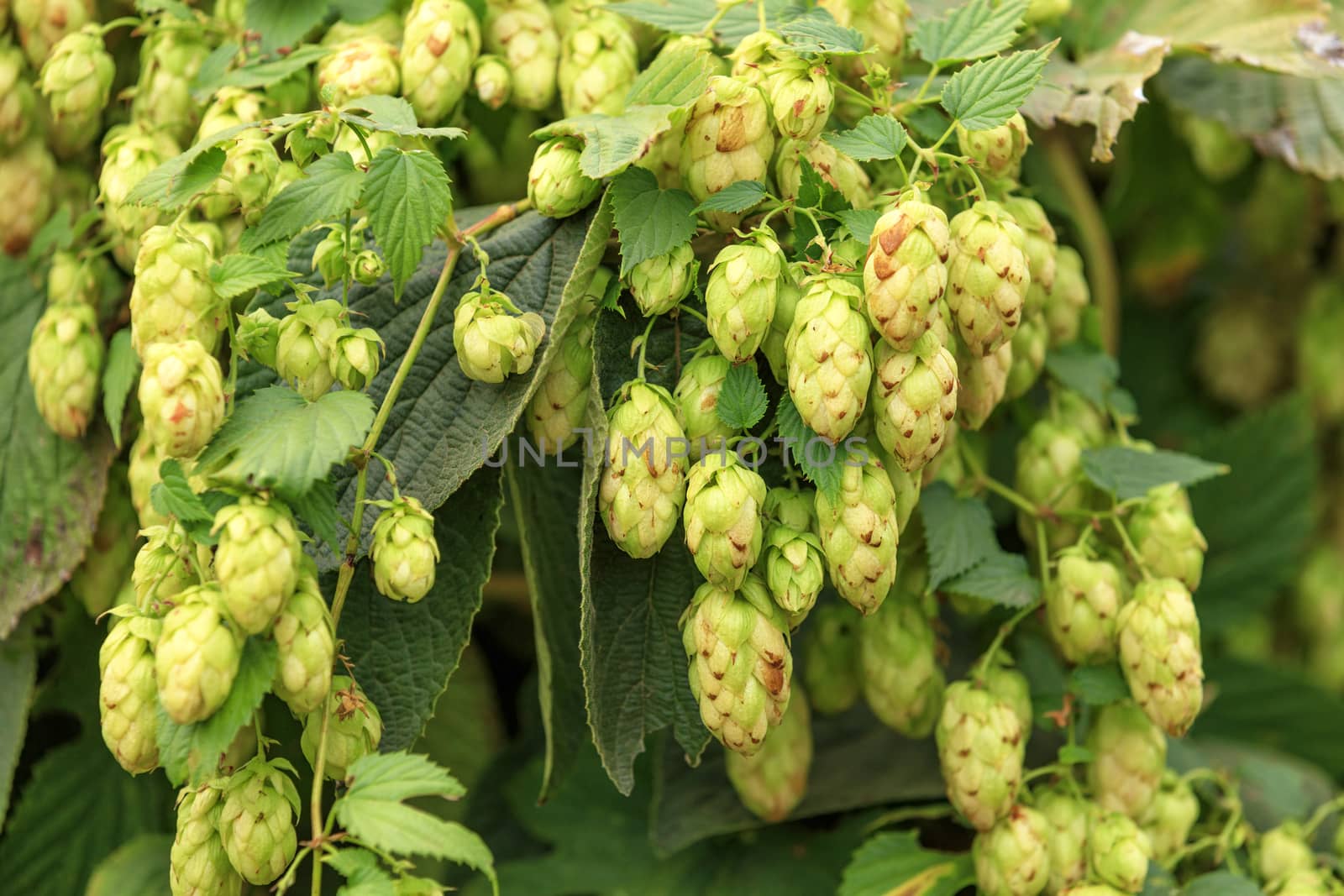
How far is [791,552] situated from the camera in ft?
2.66

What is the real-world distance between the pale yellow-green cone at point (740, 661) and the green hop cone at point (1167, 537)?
356mm

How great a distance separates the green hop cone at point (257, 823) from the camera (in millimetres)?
752

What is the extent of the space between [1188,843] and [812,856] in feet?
1.23

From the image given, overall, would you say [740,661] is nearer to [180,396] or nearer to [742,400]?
[742,400]

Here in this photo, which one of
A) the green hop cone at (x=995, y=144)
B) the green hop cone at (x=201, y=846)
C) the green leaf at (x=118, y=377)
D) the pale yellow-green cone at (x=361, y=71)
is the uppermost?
the green hop cone at (x=995, y=144)

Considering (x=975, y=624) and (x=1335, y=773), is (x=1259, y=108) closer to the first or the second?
(x=975, y=624)

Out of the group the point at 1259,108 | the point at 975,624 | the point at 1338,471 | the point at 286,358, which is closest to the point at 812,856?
the point at 975,624

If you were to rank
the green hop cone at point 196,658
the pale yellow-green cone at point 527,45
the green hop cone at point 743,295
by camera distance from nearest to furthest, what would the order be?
the green hop cone at point 196,658 < the green hop cone at point 743,295 < the pale yellow-green cone at point 527,45

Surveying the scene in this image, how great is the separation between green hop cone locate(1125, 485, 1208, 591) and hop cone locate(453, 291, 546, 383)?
0.53m

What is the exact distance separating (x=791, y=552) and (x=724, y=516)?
0.07 m

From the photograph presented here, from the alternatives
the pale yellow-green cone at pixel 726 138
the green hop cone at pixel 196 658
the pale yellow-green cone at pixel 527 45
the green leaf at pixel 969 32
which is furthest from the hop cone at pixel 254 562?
the green leaf at pixel 969 32

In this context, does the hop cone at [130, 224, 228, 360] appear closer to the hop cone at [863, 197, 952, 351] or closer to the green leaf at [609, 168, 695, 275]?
the green leaf at [609, 168, 695, 275]

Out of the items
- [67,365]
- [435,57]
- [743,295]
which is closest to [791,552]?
[743,295]

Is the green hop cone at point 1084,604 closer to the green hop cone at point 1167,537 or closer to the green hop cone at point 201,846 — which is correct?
the green hop cone at point 1167,537
